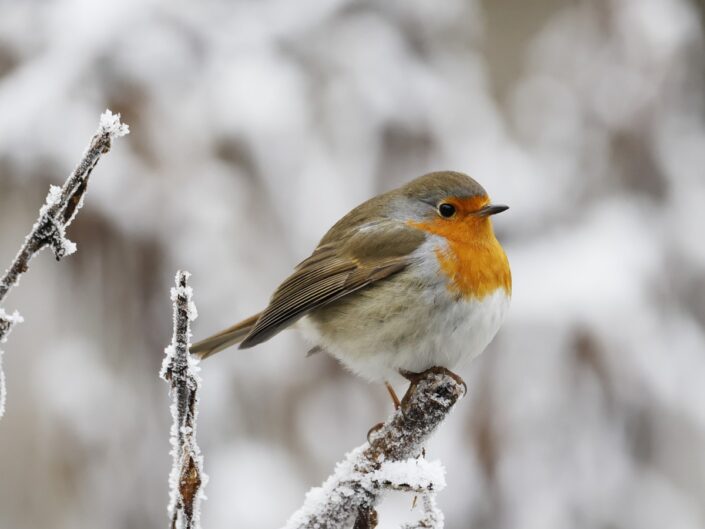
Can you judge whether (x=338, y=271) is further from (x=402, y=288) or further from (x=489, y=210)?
(x=489, y=210)

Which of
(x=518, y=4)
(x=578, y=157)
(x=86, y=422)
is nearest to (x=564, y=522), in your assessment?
(x=578, y=157)

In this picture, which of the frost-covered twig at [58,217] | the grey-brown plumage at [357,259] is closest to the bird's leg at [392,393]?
the grey-brown plumage at [357,259]

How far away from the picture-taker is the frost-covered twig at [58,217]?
0.87 metres

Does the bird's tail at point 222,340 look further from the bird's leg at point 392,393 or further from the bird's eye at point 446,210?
the bird's eye at point 446,210

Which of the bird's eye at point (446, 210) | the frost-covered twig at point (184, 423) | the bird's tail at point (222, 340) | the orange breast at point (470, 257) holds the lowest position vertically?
the frost-covered twig at point (184, 423)

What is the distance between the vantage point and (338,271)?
2.52 m

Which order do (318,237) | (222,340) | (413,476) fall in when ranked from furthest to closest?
(318,237) → (222,340) → (413,476)

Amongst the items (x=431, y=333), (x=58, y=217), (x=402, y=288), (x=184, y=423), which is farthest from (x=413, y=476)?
(x=402, y=288)

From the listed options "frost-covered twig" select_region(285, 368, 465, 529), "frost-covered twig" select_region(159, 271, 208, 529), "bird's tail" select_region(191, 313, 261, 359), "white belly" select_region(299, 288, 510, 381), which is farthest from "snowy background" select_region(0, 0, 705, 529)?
"frost-covered twig" select_region(159, 271, 208, 529)

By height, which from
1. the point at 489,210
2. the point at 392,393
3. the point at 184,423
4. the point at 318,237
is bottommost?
the point at 184,423

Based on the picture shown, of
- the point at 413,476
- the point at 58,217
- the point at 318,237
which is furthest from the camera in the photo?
the point at 318,237

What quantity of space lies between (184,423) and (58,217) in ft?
0.86

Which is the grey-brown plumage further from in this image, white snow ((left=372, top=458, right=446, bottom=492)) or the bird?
white snow ((left=372, top=458, right=446, bottom=492))

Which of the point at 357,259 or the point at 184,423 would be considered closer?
the point at 184,423
